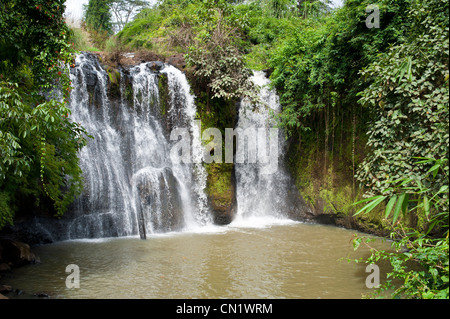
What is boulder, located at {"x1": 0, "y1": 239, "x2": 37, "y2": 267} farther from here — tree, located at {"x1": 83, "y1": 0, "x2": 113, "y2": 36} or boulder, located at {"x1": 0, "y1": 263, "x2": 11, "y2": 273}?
tree, located at {"x1": 83, "y1": 0, "x2": 113, "y2": 36}

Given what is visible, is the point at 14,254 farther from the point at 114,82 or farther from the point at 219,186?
the point at 219,186

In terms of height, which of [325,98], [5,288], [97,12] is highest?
[97,12]

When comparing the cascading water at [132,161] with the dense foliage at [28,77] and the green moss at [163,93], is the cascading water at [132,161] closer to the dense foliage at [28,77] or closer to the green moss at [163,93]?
the green moss at [163,93]

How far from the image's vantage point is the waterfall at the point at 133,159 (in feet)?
32.0

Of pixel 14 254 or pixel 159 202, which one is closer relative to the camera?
pixel 14 254

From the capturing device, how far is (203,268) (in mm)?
6766

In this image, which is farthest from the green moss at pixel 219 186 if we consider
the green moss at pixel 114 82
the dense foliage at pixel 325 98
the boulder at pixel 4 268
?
the boulder at pixel 4 268

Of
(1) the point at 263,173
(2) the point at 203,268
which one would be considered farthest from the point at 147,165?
(2) the point at 203,268

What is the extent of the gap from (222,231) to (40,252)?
485 centimetres

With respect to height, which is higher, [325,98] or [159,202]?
[325,98]

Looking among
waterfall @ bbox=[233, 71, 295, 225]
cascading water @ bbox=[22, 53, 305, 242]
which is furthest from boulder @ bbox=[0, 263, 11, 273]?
waterfall @ bbox=[233, 71, 295, 225]

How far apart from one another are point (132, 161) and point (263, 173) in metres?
4.94
